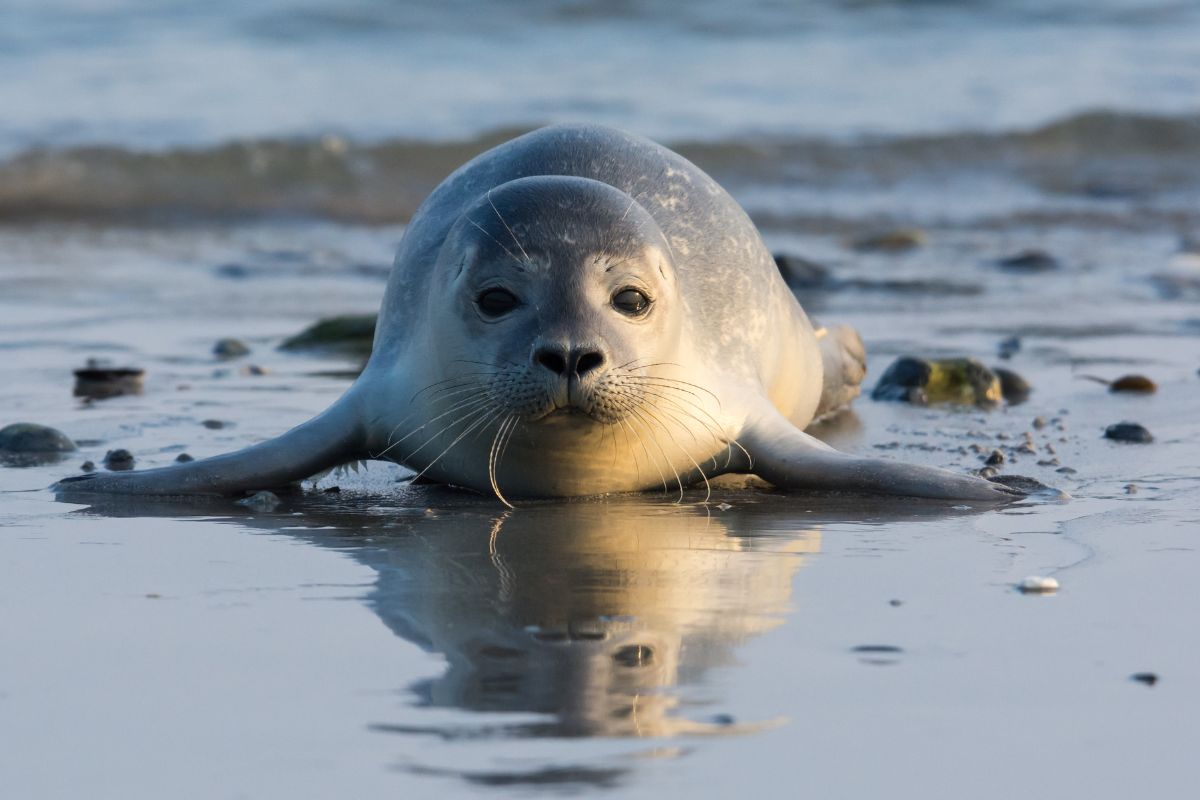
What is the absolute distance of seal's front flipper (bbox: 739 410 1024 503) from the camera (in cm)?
505

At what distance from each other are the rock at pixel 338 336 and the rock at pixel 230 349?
22 centimetres

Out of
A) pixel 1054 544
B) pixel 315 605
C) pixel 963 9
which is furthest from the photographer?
pixel 963 9

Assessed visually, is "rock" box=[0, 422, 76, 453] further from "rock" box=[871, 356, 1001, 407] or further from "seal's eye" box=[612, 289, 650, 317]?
"rock" box=[871, 356, 1001, 407]

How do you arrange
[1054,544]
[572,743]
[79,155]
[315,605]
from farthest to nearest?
[79,155] → [1054,544] → [315,605] → [572,743]

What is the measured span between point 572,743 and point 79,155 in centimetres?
1338

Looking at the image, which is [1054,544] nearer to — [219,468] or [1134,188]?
[219,468]

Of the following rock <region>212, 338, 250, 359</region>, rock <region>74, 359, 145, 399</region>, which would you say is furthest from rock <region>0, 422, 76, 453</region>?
rock <region>212, 338, 250, 359</region>

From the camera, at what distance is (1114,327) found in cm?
871

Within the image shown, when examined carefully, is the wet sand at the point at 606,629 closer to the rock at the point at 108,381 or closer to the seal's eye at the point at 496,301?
the rock at the point at 108,381

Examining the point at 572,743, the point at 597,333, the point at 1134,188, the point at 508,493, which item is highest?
the point at 1134,188

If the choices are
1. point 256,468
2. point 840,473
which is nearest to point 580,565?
point 840,473

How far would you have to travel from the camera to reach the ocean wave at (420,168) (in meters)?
14.6

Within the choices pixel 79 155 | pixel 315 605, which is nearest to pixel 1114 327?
pixel 315 605

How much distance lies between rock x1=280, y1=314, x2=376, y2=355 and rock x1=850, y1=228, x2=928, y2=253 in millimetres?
4806
